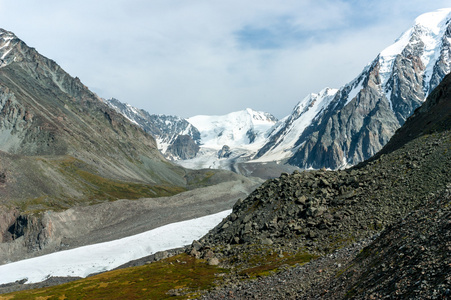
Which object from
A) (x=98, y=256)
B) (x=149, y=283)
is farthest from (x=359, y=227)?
(x=98, y=256)

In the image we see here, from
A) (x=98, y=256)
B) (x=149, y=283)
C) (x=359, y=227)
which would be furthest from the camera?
(x=98, y=256)

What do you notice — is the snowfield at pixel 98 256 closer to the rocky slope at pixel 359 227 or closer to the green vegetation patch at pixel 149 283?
the green vegetation patch at pixel 149 283

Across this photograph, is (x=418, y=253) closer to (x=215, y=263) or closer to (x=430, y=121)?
(x=215, y=263)

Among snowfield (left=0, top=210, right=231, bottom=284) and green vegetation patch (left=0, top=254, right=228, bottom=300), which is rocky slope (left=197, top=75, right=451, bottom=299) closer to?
green vegetation patch (left=0, top=254, right=228, bottom=300)

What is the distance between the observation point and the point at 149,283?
76062 mm

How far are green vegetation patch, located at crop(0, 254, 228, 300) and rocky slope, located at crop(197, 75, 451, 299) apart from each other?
4646 mm

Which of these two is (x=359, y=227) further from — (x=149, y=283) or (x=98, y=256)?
(x=98, y=256)

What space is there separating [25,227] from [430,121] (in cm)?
16279

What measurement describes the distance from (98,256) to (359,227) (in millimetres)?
115295

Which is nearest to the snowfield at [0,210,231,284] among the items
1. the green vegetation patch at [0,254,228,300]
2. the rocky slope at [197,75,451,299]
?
the green vegetation patch at [0,254,228,300]

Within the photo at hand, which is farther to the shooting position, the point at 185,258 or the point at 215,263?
the point at 185,258

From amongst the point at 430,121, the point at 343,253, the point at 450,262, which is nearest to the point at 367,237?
the point at 343,253

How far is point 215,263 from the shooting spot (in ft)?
240

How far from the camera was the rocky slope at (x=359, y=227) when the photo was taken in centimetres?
2752
